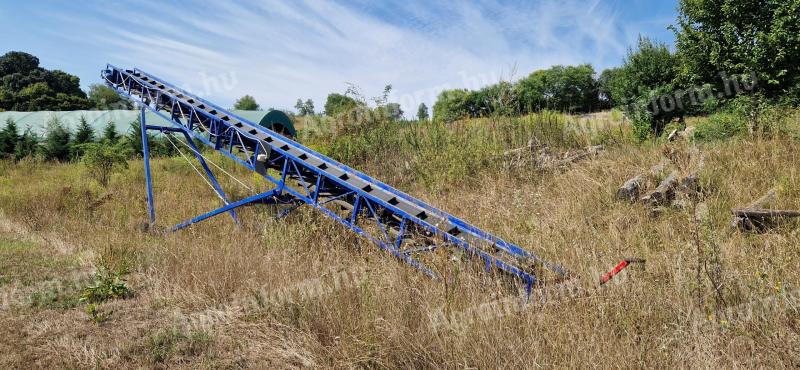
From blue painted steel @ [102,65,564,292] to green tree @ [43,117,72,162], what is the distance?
15774 millimetres

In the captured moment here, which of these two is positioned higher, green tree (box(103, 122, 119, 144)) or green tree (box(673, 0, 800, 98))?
green tree (box(673, 0, 800, 98))

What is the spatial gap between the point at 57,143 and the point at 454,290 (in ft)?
84.1

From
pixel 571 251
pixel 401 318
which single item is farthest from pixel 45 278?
pixel 571 251

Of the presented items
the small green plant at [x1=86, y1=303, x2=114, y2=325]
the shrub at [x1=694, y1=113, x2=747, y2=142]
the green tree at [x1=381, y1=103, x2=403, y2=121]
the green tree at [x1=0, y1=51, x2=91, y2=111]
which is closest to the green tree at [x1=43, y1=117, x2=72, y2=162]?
the green tree at [x1=381, y1=103, x2=403, y2=121]

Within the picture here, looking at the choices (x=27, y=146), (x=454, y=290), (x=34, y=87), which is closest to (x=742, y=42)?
(x=454, y=290)

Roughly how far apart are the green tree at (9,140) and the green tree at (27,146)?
8.6 inches

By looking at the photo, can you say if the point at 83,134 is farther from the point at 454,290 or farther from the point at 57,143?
the point at 454,290

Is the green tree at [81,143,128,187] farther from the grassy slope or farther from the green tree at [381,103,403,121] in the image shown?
the green tree at [381,103,403,121]

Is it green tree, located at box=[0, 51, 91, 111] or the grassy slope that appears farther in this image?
green tree, located at box=[0, 51, 91, 111]

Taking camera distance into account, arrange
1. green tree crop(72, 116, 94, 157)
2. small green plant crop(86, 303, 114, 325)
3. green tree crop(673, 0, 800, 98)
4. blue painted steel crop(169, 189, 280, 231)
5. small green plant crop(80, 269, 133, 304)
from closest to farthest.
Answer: small green plant crop(86, 303, 114, 325), small green plant crop(80, 269, 133, 304), blue painted steel crop(169, 189, 280, 231), green tree crop(673, 0, 800, 98), green tree crop(72, 116, 94, 157)

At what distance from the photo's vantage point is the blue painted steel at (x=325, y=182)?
158 inches

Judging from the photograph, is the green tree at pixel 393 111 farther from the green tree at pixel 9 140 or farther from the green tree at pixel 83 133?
the green tree at pixel 9 140

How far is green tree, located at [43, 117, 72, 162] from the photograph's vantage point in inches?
843

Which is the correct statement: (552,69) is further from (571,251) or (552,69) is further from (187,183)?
(571,251)
